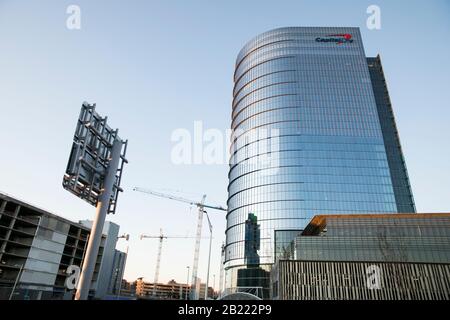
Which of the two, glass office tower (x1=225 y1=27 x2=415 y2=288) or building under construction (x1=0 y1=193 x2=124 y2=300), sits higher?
glass office tower (x1=225 y1=27 x2=415 y2=288)

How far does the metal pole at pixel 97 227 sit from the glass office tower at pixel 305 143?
88.2 meters

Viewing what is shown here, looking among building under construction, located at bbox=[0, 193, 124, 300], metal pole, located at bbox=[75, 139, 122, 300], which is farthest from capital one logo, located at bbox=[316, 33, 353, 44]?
metal pole, located at bbox=[75, 139, 122, 300]

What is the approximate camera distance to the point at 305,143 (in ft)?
343

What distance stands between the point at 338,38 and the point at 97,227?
138 meters

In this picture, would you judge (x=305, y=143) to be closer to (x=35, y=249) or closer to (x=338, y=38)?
(x=338, y=38)

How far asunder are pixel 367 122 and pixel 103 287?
113m

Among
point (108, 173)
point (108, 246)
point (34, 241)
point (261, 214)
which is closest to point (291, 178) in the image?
point (261, 214)

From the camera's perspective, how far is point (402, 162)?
380ft

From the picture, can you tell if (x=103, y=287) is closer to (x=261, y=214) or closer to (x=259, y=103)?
(x=261, y=214)

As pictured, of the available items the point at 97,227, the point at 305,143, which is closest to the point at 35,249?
the point at 97,227

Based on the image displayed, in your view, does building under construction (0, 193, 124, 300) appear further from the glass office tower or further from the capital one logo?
the capital one logo

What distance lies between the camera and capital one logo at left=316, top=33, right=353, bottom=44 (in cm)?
12356

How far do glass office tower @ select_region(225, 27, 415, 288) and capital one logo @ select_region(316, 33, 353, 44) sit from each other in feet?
1.47

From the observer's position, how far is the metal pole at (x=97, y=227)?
468 inches
